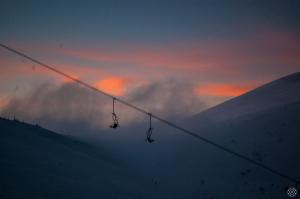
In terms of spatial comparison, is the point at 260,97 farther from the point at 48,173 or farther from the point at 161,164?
the point at 48,173

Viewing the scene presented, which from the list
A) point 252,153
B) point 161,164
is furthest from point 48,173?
point 252,153

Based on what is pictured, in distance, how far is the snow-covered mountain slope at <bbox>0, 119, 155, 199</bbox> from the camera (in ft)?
37.1

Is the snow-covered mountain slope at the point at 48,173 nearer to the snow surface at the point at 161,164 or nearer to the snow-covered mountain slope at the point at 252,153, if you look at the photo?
the snow surface at the point at 161,164

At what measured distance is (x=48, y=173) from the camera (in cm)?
1359

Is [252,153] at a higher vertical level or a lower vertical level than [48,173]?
higher

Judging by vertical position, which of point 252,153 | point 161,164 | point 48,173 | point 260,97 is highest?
point 260,97

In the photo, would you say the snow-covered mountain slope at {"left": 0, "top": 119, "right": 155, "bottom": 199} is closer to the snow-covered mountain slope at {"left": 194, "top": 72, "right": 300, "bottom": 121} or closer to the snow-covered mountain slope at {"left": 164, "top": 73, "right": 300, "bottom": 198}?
the snow-covered mountain slope at {"left": 164, "top": 73, "right": 300, "bottom": 198}

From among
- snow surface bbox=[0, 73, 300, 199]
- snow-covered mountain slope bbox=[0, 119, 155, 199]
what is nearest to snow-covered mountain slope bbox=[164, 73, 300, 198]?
snow surface bbox=[0, 73, 300, 199]

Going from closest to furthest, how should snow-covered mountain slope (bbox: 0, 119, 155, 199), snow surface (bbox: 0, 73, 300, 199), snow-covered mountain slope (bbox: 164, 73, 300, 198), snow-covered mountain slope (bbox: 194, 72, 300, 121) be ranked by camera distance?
snow-covered mountain slope (bbox: 0, 119, 155, 199)
snow surface (bbox: 0, 73, 300, 199)
snow-covered mountain slope (bbox: 164, 73, 300, 198)
snow-covered mountain slope (bbox: 194, 72, 300, 121)

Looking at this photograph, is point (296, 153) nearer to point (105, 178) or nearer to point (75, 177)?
point (105, 178)

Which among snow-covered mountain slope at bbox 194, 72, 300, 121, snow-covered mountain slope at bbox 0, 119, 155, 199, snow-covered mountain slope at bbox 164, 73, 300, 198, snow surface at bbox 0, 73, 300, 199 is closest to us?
snow-covered mountain slope at bbox 0, 119, 155, 199

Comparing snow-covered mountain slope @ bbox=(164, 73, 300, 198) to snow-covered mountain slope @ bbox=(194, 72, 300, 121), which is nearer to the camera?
snow-covered mountain slope @ bbox=(164, 73, 300, 198)

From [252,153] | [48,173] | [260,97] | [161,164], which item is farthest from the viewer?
[260,97]

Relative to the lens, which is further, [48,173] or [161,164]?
[161,164]
